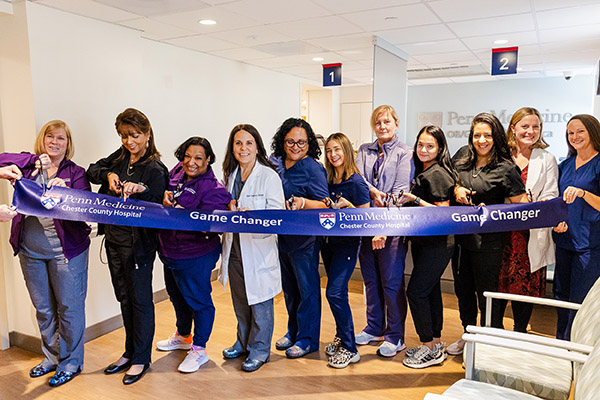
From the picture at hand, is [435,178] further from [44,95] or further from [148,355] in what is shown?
[44,95]

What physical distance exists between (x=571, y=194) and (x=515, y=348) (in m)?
1.44

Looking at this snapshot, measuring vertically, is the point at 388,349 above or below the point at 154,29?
below

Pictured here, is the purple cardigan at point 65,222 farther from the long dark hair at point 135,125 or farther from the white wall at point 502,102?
the white wall at point 502,102

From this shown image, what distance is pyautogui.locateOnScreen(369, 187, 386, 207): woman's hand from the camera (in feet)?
10.6

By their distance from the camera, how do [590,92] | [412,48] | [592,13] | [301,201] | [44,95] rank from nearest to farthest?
[301,201]
[44,95]
[592,13]
[412,48]
[590,92]

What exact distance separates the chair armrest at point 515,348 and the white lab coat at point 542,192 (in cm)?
131

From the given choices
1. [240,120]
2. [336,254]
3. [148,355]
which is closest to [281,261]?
[336,254]

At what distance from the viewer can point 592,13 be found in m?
4.03

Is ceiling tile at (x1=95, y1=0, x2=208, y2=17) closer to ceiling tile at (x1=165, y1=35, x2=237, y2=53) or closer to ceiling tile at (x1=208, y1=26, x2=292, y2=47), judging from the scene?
ceiling tile at (x1=208, y1=26, x2=292, y2=47)

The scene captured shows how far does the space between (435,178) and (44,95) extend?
9.20ft

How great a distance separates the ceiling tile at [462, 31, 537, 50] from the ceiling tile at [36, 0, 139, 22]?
11.6 ft

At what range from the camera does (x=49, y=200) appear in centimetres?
287

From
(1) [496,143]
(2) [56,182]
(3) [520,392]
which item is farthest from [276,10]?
(3) [520,392]

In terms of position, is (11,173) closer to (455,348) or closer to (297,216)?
(297,216)
